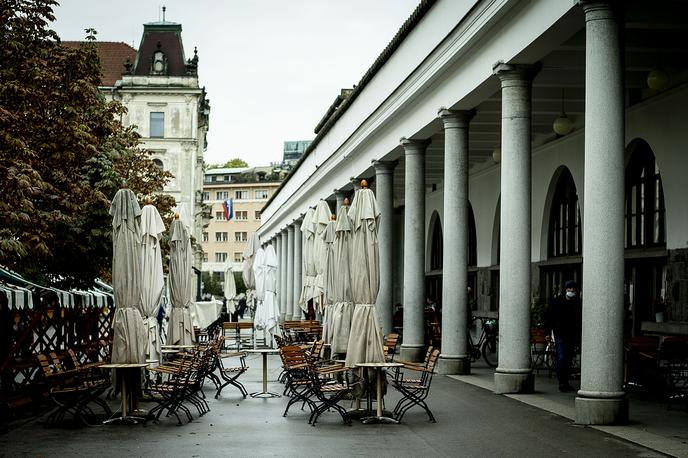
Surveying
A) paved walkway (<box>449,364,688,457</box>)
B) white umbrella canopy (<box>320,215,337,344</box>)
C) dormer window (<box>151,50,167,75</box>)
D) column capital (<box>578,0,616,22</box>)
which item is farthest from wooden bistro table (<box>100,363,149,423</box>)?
dormer window (<box>151,50,167,75</box>)

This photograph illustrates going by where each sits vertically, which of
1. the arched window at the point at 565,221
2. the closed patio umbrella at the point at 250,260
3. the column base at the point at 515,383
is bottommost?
the column base at the point at 515,383

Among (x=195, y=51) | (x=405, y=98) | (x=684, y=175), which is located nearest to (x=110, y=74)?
(x=195, y=51)

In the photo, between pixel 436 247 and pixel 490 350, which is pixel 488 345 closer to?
pixel 490 350

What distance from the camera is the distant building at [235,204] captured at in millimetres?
141500

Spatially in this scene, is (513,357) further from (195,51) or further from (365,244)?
(195,51)

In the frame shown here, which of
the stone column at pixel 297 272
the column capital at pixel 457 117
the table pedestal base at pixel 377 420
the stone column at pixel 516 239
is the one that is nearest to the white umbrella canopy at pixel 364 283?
the table pedestal base at pixel 377 420

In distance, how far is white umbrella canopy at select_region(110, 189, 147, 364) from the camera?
15.1m

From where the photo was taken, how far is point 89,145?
24.7 meters

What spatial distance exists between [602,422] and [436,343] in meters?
14.4

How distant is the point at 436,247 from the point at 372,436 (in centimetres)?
3062

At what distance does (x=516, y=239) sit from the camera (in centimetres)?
1734

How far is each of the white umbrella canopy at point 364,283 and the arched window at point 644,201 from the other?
8.01 metres

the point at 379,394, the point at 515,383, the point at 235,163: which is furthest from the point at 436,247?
the point at 235,163

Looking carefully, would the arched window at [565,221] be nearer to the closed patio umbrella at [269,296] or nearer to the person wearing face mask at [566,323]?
the closed patio umbrella at [269,296]
